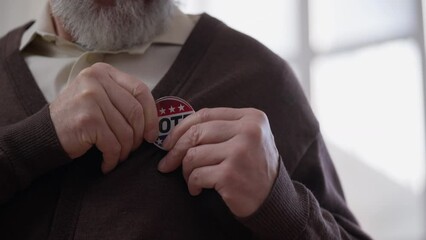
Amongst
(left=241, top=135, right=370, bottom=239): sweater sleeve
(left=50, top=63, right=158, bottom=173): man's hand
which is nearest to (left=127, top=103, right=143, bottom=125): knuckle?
(left=50, top=63, right=158, bottom=173): man's hand

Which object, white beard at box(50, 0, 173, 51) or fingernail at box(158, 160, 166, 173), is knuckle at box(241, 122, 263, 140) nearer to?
fingernail at box(158, 160, 166, 173)

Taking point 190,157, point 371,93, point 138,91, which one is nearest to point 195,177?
point 190,157

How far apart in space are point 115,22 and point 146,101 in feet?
0.85

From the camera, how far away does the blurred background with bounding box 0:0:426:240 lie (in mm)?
1306

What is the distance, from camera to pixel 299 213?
735 mm

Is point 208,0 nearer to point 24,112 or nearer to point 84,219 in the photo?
point 24,112

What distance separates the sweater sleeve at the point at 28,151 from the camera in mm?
725

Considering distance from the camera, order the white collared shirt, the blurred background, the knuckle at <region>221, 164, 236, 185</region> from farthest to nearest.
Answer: the blurred background, the white collared shirt, the knuckle at <region>221, 164, 236, 185</region>

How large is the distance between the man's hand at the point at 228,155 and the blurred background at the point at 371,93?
686mm

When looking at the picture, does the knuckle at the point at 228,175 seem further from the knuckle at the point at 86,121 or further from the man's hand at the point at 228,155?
the knuckle at the point at 86,121

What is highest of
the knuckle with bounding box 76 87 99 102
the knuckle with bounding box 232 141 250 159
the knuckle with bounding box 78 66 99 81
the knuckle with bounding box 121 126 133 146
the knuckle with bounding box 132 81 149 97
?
the knuckle with bounding box 78 66 99 81

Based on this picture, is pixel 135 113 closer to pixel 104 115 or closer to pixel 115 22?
pixel 104 115

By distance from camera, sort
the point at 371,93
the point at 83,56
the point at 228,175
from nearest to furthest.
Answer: the point at 228,175 < the point at 83,56 < the point at 371,93

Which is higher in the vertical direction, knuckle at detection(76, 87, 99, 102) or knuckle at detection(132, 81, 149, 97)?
knuckle at detection(76, 87, 99, 102)
